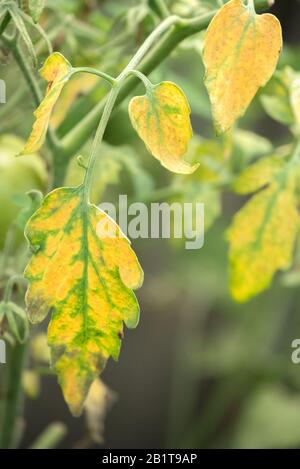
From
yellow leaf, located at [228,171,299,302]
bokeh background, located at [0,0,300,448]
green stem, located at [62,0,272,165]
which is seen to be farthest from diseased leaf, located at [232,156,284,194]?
bokeh background, located at [0,0,300,448]

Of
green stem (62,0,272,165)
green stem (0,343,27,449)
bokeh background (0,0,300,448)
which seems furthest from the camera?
bokeh background (0,0,300,448)

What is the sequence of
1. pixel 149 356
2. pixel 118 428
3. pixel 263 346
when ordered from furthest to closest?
pixel 149 356 → pixel 118 428 → pixel 263 346

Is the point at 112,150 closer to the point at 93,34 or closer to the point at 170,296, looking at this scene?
the point at 93,34

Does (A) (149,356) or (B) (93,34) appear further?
(A) (149,356)

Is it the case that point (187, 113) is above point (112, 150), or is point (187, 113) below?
above

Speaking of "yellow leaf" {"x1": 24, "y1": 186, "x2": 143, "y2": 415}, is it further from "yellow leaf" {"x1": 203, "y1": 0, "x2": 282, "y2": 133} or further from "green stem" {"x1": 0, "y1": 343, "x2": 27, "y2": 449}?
"green stem" {"x1": 0, "y1": 343, "x2": 27, "y2": 449}

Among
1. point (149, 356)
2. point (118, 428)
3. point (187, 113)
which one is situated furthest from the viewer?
point (149, 356)

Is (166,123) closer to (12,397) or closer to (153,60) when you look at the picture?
(153,60)
